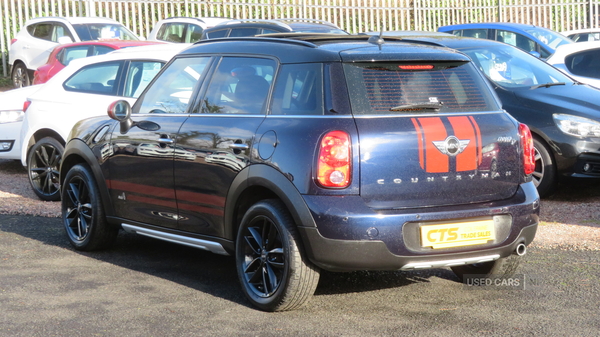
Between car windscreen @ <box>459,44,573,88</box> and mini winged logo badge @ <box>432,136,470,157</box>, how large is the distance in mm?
4492

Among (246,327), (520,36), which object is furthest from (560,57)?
(246,327)

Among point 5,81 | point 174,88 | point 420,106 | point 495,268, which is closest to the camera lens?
point 420,106

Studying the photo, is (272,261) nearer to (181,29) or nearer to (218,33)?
(218,33)

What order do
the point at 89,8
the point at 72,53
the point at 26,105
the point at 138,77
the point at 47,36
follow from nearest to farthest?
the point at 138,77
the point at 26,105
the point at 72,53
the point at 47,36
the point at 89,8

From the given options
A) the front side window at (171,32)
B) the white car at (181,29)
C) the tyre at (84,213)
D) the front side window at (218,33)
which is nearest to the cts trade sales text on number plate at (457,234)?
the tyre at (84,213)

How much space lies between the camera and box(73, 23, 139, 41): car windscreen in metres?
17.5

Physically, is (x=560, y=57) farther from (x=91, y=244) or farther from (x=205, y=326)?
(x=205, y=326)

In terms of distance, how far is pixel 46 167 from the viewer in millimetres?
9375

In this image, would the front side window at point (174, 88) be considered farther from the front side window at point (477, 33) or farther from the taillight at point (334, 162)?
the front side window at point (477, 33)

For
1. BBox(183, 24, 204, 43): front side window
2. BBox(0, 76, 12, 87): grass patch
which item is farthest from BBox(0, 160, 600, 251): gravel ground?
BBox(0, 76, 12, 87): grass patch

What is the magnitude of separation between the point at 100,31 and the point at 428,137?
1418 cm

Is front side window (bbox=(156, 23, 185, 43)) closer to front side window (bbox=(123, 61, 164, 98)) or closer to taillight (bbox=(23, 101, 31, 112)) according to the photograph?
taillight (bbox=(23, 101, 31, 112))

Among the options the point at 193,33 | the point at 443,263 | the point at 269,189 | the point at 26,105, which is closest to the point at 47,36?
the point at 193,33

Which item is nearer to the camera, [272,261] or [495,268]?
[272,261]
